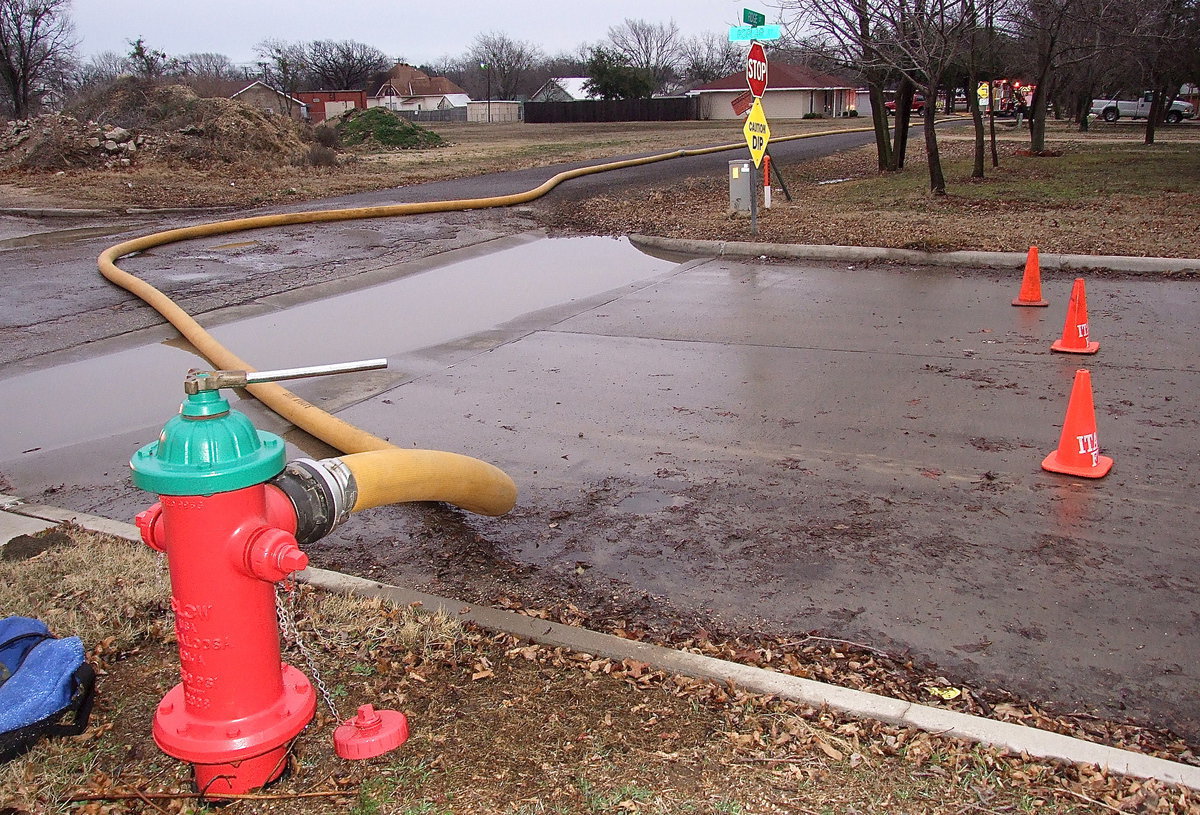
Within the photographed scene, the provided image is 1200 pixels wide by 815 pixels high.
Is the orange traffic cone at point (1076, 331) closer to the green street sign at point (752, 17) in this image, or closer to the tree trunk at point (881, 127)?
the green street sign at point (752, 17)

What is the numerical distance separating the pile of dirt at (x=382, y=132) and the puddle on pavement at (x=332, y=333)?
28.0 meters

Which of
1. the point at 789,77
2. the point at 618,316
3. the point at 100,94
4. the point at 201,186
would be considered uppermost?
the point at 789,77

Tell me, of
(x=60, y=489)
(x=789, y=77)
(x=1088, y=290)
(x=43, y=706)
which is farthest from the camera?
(x=789, y=77)

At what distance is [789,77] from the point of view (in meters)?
82.9

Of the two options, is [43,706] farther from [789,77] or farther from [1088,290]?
[789,77]

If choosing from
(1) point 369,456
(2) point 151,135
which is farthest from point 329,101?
(1) point 369,456

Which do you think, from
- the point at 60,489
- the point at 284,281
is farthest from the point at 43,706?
the point at 284,281

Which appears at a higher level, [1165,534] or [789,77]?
[789,77]

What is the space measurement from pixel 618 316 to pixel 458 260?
14.6 ft

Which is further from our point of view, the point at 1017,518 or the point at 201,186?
the point at 201,186

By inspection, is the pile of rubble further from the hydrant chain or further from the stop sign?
the hydrant chain

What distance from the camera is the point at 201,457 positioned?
256cm

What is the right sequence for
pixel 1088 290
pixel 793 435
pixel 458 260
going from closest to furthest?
pixel 793 435 → pixel 1088 290 → pixel 458 260

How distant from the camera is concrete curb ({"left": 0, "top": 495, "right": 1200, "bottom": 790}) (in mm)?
3053
